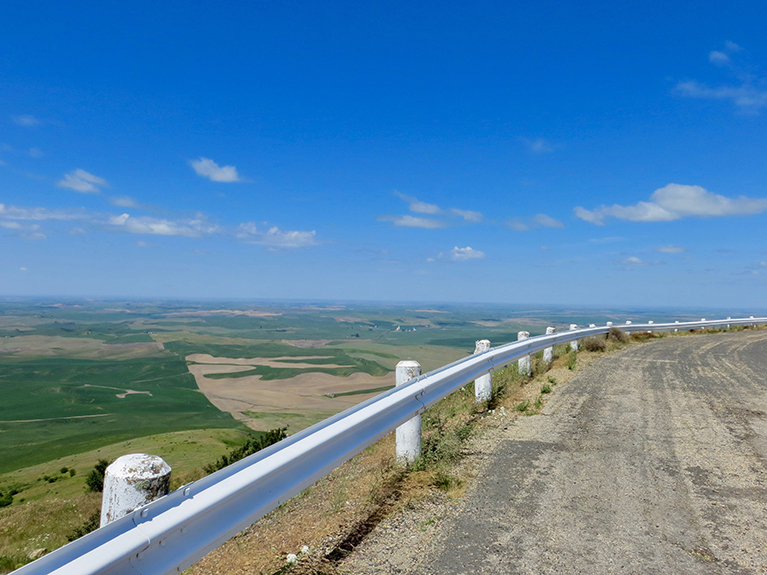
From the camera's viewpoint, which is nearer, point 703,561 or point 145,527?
point 145,527

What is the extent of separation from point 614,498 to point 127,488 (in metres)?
3.70

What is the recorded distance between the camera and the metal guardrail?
5.24 feet

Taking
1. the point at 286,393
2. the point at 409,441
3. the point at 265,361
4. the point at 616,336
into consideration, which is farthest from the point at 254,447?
the point at 265,361

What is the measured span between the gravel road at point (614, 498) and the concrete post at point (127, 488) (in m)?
1.47

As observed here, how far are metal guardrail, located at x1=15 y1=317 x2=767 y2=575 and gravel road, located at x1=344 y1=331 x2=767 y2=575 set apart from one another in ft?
2.39

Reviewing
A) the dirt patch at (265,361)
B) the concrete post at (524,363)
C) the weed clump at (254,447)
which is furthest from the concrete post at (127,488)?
the dirt patch at (265,361)

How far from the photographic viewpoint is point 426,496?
3855mm

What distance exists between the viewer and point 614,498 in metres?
3.77

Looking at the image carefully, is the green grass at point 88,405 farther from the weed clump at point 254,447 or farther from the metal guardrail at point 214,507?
the metal guardrail at point 214,507

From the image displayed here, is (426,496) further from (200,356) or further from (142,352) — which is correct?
(142,352)

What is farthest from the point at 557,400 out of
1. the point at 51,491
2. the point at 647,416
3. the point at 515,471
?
the point at 51,491

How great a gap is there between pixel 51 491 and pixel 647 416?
3440 centimetres

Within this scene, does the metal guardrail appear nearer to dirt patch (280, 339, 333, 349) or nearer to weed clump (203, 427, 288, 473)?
weed clump (203, 427, 288, 473)

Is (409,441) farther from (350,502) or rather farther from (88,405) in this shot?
(88,405)
